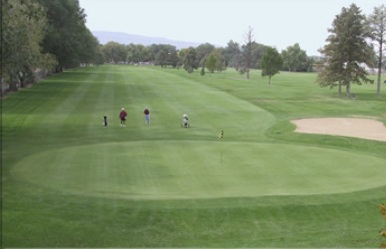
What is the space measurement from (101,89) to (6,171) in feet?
176

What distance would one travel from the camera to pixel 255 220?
1686 centimetres

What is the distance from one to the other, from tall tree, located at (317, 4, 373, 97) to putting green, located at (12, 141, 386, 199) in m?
47.4

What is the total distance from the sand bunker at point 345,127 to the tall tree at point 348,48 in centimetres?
2566

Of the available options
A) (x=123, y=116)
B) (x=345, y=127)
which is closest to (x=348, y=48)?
(x=345, y=127)

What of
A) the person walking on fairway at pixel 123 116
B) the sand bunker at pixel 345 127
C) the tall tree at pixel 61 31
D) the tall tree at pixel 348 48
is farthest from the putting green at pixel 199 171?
the tall tree at pixel 61 31

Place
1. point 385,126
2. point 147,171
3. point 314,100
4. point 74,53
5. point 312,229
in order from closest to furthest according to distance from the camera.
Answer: point 312,229
point 147,171
point 385,126
point 314,100
point 74,53

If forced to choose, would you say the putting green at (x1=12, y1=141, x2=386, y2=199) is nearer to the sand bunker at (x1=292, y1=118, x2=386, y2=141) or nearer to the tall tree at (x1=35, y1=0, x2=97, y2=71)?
the sand bunker at (x1=292, y1=118, x2=386, y2=141)

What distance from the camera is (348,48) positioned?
235 ft

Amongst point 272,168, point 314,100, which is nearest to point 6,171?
point 272,168

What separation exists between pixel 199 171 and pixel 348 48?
56.4 metres

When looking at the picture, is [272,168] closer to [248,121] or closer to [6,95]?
[248,121]

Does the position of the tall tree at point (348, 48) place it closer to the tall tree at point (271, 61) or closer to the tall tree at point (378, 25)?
the tall tree at point (378, 25)

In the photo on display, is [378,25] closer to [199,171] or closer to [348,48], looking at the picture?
[348,48]

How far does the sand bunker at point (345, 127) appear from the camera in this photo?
38.8 m
